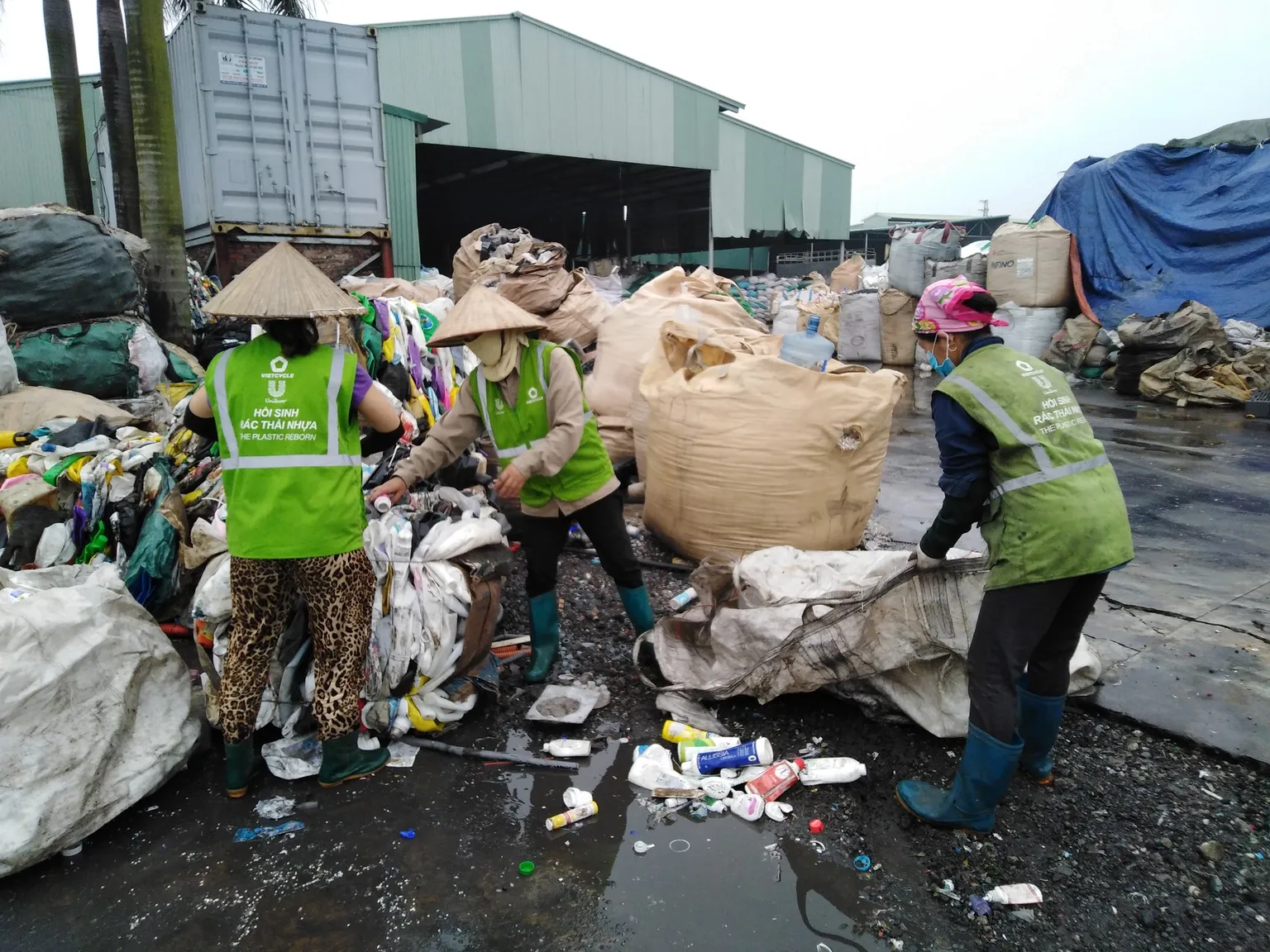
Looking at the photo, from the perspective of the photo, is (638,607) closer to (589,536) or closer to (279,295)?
(589,536)

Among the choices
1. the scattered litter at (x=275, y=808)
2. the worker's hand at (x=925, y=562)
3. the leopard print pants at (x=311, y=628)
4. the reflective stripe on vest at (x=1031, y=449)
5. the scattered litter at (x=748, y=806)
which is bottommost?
the scattered litter at (x=275, y=808)

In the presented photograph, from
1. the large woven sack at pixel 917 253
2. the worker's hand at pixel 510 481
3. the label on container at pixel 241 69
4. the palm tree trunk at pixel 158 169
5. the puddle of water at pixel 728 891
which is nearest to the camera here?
the puddle of water at pixel 728 891

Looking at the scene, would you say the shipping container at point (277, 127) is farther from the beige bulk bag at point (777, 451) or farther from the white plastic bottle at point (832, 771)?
the white plastic bottle at point (832, 771)

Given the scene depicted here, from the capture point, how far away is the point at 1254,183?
938 cm

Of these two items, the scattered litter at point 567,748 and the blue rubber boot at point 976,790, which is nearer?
the blue rubber boot at point 976,790

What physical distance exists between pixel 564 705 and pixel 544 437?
909mm

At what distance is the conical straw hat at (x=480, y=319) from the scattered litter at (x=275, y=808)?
1452mm

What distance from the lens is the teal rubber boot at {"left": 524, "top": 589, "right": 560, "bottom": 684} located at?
290 cm

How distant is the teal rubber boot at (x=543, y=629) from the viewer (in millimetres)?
2898

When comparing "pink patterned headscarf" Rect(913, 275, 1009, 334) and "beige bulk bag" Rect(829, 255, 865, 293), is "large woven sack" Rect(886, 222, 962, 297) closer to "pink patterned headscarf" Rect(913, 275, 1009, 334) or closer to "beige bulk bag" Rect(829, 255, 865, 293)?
"beige bulk bag" Rect(829, 255, 865, 293)

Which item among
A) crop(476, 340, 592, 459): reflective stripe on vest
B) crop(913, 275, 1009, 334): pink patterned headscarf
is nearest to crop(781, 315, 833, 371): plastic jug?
crop(476, 340, 592, 459): reflective stripe on vest

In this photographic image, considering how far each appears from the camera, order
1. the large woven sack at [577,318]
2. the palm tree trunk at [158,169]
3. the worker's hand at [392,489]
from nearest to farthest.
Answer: the worker's hand at [392,489] < the palm tree trunk at [158,169] < the large woven sack at [577,318]

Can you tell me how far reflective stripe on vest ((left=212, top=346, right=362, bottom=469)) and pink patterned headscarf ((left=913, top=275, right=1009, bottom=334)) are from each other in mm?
1574

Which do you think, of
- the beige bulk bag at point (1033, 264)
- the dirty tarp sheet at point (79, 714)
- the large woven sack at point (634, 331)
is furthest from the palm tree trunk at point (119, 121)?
the beige bulk bag at point (1033, 264)
